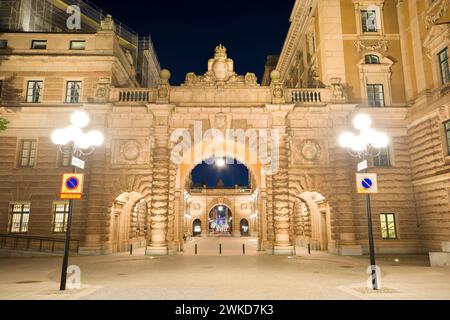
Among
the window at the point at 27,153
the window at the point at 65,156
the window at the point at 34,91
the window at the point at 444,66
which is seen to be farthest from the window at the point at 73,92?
the window at the point at 444,66

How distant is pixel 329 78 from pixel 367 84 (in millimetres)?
2939

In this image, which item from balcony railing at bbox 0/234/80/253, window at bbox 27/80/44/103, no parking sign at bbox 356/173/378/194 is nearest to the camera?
no parking sign at bbox 356/173/378/194

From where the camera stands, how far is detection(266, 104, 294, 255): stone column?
23547mm

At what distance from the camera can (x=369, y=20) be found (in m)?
27.2

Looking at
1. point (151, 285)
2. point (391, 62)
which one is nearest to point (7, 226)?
point (151, 285)

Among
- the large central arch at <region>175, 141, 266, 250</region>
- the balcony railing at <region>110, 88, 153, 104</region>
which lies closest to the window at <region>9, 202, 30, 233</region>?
the balcony railing at <region>110, 88, 153, 104</region>

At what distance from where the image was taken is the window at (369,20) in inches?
1067

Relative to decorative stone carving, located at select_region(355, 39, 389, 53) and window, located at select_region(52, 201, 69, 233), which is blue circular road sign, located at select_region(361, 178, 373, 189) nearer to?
decorative stone carving, located at select_region(355, 39, 389, 53)

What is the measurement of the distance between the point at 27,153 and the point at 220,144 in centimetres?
1398

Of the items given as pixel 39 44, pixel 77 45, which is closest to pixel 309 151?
pixel 77 45

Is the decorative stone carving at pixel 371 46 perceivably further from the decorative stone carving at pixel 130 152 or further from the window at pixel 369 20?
the decorative stone carving at pixel 130 152

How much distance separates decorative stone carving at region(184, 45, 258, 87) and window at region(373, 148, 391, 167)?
1036cm

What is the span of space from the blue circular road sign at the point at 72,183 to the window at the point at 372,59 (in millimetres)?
23068

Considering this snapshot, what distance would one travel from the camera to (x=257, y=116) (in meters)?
25.4
